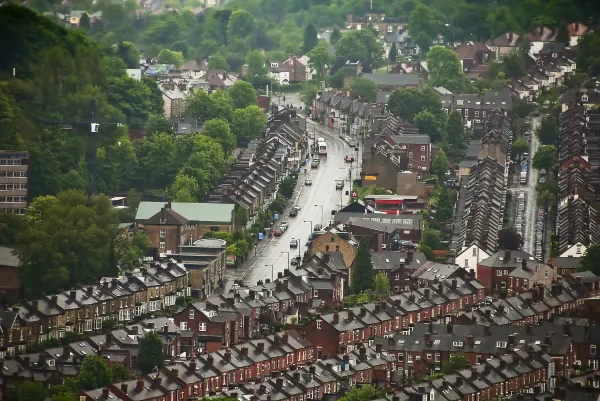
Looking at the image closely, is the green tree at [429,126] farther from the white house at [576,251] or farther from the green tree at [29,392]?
the green tree at [29,392]

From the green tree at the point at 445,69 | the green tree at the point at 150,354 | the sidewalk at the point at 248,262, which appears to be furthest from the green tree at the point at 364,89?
the green tree at the point at 150,354

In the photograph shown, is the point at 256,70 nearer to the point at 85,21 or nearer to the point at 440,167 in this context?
the point at 85,21

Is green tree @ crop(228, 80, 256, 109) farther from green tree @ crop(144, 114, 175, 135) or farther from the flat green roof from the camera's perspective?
the flat green roof

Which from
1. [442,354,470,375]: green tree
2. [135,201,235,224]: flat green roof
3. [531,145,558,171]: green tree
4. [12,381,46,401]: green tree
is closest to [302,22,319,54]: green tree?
[531,145,558,171]: green tree

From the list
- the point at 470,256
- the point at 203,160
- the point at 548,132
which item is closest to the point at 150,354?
the point at 470,256

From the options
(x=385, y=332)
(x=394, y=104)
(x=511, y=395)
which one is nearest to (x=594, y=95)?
(x=394, y=104)

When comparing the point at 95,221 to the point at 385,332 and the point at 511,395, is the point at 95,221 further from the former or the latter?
the point at 511,395

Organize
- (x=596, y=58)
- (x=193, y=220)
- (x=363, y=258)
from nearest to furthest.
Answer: (x=363, y=258), (x=193, y=220), (x=596, y=58)
